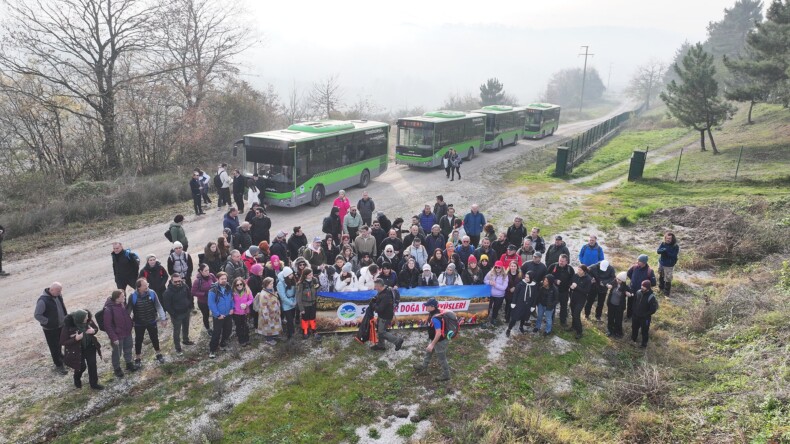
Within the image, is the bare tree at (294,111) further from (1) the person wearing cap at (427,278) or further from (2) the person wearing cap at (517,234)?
(1) the person wearing cap at (427,278)

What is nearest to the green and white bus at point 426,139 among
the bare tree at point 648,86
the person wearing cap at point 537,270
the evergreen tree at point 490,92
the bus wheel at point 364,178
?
the bus wheel at point 364,178

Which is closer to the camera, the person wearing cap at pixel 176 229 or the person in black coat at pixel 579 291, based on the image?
the person in black coat at pixel 579 291

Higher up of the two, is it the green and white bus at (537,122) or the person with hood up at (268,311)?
the green and white bus at (537,122)

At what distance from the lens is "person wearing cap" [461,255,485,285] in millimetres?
11391

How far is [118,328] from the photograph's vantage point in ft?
28.4

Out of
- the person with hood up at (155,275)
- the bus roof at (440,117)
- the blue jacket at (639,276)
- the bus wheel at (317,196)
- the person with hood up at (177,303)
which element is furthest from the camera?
the bus roof at (440,117)

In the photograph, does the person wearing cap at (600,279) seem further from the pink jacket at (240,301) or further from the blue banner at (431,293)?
the pink jacket at (240,301)

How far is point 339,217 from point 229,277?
4.90 metres

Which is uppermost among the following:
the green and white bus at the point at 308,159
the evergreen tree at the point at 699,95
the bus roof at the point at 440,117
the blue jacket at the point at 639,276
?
the evergreen tree at the point at 699,95

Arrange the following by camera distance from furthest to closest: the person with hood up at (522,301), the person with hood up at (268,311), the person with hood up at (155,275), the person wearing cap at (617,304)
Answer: the person wearing cap at (617,304) → the person with hood up at (522,301) → the person with hood up at (155,275) → the person with hood up at (268,311)

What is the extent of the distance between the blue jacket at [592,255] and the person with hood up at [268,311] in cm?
721

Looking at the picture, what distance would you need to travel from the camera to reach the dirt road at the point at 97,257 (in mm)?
9219

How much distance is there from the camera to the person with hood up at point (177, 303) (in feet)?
30.7

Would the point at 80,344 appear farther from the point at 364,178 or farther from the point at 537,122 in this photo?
the point at 537,122
